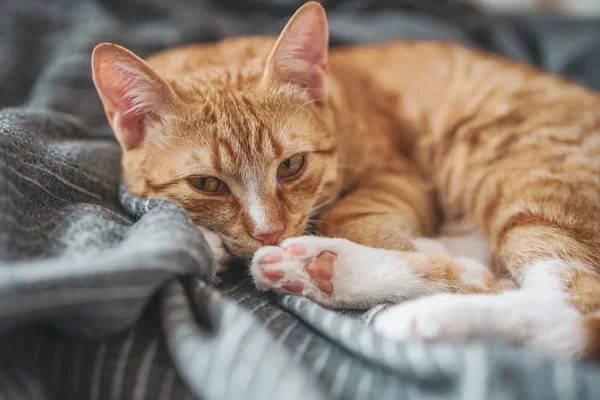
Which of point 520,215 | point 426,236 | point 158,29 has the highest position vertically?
point 158,29

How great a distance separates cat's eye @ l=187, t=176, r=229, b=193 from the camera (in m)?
1.33

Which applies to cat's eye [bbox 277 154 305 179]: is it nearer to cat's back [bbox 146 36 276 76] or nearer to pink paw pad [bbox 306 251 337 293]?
pink paw pad [bbox 306 251 337 293]

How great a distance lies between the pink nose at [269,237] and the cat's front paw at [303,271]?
0.14ft

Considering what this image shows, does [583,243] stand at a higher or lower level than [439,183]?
higher

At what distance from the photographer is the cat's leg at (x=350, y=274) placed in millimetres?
1208

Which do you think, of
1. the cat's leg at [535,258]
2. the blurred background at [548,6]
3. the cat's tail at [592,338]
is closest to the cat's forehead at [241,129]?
the cat's leg at [535,258]

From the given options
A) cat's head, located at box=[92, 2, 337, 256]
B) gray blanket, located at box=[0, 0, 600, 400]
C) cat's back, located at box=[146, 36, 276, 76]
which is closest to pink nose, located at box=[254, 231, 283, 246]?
cat's head, located at box=[92, 2, 337, 256]

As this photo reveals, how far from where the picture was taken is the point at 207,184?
52.4 inches

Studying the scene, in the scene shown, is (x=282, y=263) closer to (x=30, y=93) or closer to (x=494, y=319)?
(x=494, y=319)

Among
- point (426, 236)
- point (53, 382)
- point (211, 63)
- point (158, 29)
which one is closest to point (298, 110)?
point (211, 63)

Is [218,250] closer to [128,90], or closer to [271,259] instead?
[271,259]

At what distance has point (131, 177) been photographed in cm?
143

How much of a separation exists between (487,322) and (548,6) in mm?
2507

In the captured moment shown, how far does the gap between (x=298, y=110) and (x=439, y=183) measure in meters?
0.63
